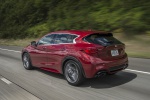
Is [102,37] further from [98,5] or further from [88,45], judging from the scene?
[98,5]

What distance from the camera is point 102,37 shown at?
694 cm

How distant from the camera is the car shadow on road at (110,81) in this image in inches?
267

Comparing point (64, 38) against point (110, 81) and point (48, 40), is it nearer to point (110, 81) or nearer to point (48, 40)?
point (48, 40)

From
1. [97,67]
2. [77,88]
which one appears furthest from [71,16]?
[97,67]

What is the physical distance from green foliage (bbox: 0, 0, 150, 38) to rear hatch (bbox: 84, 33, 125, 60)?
863 centimetres

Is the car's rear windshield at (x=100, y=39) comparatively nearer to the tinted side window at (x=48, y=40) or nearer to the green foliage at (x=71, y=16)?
the tinted side window at (x=48, y=40)

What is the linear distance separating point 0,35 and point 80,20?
19246mm

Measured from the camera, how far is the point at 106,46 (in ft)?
21.5

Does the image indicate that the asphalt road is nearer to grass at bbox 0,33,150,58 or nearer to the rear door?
the rear door

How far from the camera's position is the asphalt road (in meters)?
5.93

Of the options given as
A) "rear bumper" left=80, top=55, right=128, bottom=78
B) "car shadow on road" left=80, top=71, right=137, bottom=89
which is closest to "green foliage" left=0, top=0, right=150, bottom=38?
"car shadow on road" left=80, top=71, right=137, bottom=89

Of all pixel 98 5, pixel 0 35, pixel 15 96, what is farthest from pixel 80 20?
pixel 0 35

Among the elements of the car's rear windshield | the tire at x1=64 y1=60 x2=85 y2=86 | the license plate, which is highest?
the car's rear windshield

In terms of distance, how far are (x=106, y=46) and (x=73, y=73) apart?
47.4 inches
